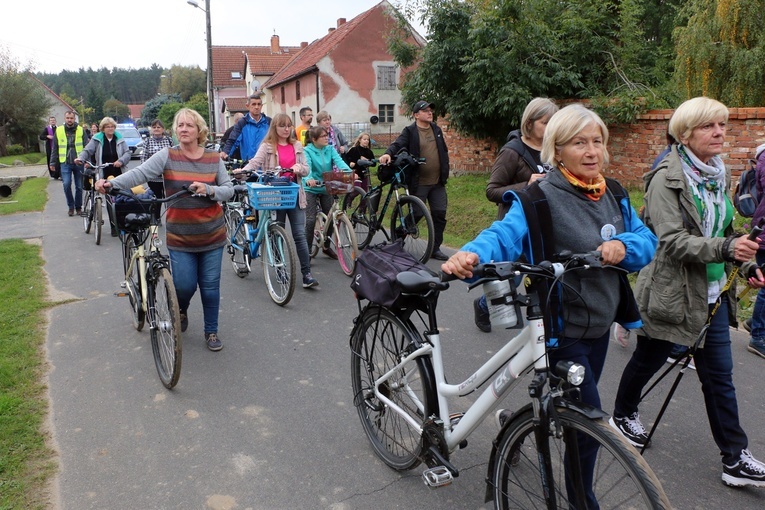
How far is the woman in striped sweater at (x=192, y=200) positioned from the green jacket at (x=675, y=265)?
3.19 m

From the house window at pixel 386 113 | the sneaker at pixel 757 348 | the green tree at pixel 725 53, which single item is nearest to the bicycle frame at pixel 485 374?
the sneaker at pixel 757 348

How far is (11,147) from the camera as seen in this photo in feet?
157

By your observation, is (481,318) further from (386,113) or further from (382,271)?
(386,113)

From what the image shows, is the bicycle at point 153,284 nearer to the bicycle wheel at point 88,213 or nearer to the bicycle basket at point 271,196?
the bicycle basket at point 271,196

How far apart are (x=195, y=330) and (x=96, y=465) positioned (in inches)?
91.3

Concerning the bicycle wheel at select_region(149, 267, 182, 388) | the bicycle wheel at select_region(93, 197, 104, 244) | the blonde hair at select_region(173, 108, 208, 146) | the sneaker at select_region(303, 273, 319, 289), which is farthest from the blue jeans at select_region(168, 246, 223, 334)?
the bicycle wheel at select_region(93, 197, 104, 244)

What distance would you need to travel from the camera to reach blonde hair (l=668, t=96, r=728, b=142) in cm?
305

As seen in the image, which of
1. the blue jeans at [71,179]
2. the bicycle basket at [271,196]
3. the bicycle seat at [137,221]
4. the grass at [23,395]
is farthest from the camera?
the blue jeans at [71,179]

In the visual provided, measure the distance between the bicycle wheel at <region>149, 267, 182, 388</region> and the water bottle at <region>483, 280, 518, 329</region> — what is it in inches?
106

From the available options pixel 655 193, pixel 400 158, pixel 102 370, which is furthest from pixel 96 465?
pixel 400 158

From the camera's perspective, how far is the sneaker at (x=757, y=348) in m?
4.96

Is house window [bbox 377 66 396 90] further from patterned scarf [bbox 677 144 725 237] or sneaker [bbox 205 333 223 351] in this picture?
patterned scarf [bbox 677 144 725 237]

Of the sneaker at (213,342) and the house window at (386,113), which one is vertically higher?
the house window at (386,113)

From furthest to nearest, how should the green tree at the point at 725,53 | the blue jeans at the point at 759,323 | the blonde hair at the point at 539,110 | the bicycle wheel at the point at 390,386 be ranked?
the green tree at the point at 725,53
the blue jeans at the point at 759,323
the blonde hair at the point at 539,110
the bicycle wheel at the point at 390,386
